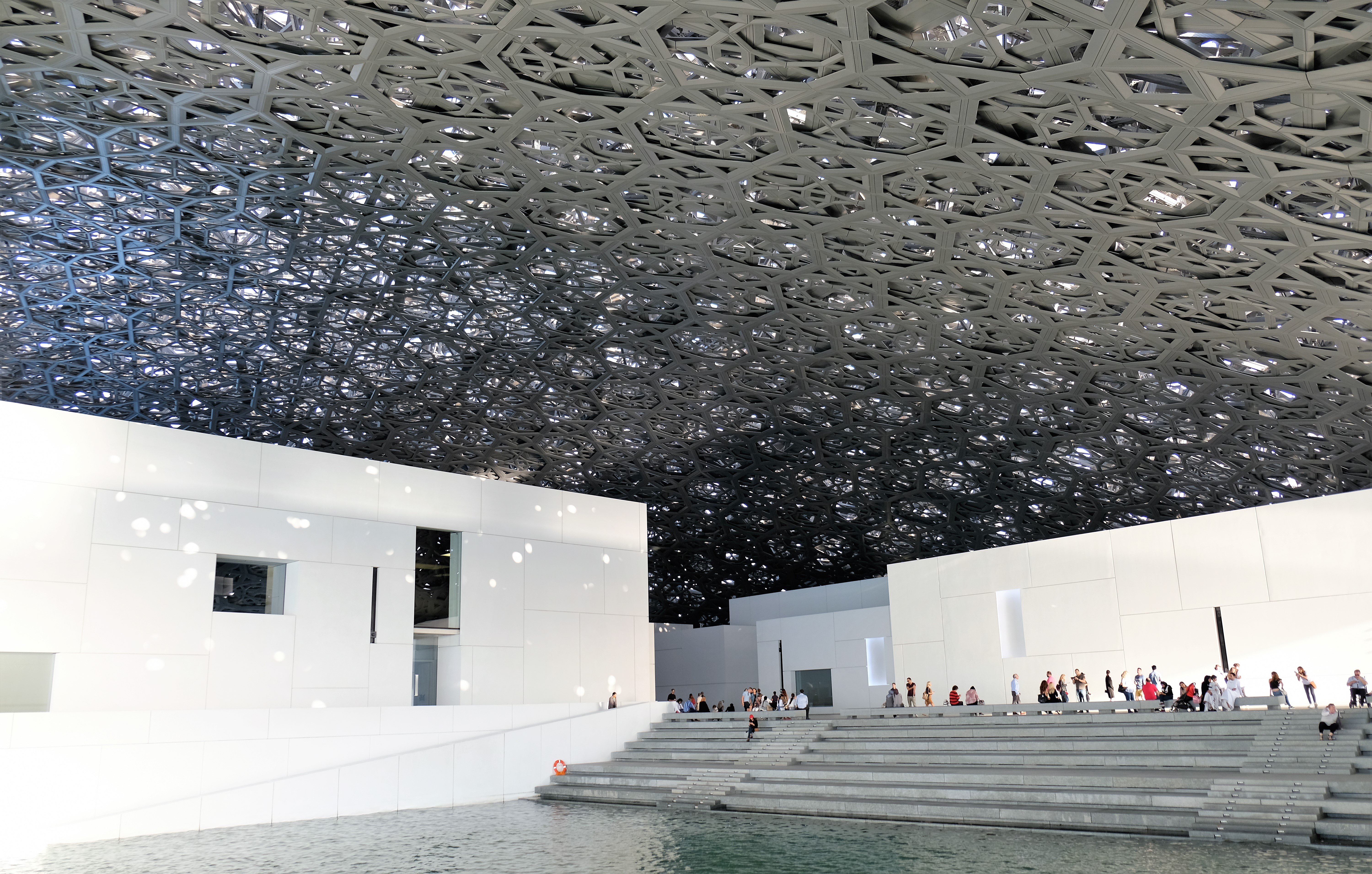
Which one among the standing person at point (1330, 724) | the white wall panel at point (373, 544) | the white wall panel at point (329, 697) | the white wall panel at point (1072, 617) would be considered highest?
the white wall panel at point (373, 544)

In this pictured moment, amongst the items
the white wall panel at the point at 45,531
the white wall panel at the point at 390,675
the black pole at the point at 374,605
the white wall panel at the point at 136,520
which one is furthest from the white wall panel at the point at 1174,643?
the white wall panel at the point at 45,531

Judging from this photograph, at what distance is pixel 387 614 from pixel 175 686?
4.43 meters

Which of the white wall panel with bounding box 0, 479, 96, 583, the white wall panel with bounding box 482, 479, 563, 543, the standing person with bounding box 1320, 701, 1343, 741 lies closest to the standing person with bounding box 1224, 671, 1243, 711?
the standing person with bounding box 1320, 701, 1343, 741

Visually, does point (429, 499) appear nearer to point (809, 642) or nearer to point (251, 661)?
point (251, 661)

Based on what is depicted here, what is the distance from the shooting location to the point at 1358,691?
1672 centimetres

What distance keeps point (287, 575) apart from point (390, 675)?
2.99 meters

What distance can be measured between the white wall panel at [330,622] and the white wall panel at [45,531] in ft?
12.8

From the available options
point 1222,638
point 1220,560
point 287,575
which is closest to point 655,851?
point 287,575

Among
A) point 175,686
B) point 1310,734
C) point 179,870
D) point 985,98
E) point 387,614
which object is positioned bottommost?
point 179,870

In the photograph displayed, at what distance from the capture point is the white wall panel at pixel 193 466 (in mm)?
18234

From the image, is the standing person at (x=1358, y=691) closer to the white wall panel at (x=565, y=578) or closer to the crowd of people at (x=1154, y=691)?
the crowd of people at (x=1154, y=691)

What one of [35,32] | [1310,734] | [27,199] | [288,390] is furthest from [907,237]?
[288,390]

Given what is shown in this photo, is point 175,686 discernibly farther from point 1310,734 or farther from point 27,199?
point 1310,734

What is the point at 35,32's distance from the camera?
1655 centimetres
